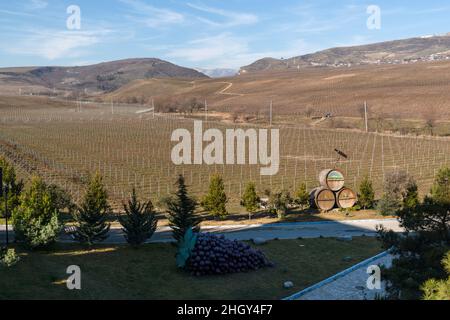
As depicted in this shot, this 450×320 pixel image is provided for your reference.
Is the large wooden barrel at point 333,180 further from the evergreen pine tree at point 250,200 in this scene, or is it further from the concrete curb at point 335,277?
the concrete curb at point 335,277

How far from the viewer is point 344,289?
14773 millimetres

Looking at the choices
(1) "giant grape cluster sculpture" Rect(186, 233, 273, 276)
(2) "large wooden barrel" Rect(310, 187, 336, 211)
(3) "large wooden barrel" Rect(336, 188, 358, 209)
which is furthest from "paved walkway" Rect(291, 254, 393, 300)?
(3) "large wooden barrel" Rect(336, 188, 358, 209)

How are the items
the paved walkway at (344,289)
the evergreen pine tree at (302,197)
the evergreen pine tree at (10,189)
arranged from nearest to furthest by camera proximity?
the paved walkway at (344,289)
the evergreen pine tree at (10,189)
the evergreen pine tree at (302,197)

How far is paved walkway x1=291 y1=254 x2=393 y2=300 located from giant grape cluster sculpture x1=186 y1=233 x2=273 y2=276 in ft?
9.44

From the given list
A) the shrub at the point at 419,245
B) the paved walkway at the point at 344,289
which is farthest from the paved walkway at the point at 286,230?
the shrub at the point at 419,245

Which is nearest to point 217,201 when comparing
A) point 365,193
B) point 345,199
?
point 345,199

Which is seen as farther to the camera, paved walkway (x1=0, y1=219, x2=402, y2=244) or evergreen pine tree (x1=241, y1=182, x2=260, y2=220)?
evergreen pine tree (x1=241, y1=182, x2=260, y2=220)

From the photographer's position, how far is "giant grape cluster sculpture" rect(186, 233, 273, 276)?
16661 mm

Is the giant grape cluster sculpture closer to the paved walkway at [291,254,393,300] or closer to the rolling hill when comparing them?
the paved walkway at [291,254,393,300]

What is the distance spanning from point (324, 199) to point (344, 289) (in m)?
13.7

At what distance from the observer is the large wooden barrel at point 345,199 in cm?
2828

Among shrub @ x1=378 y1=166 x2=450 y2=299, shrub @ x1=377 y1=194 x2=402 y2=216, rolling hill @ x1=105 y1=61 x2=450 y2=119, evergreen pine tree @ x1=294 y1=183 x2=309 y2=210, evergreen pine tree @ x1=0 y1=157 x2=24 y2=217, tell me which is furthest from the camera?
rolling hill @ x1=105 y1=61 x2=450 y2=119

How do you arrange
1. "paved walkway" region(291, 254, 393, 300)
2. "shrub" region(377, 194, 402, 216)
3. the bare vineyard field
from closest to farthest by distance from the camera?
1. "paved walkway" region(291, 254, 393, 300)
2. "shrub" region(377, 194, 402, 216)
3. the bare vineyard field

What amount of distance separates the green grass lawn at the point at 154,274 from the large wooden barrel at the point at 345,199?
24.7 ft
